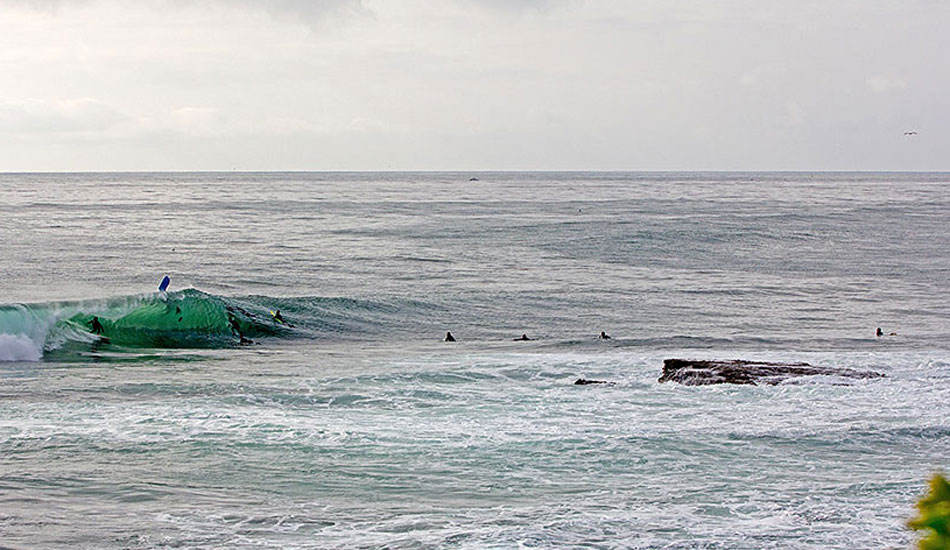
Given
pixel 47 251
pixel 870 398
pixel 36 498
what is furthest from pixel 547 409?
pixel 47 251

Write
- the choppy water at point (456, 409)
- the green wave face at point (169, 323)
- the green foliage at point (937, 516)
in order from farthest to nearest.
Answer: the green wave face at point (169, 323) < the choppy water at point (456, 409) < the green foliage at point (937, 516)

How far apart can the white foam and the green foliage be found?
21.5m

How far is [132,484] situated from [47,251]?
115 ft

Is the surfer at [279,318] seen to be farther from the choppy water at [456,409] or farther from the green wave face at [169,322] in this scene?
the choppy water at [456,409]

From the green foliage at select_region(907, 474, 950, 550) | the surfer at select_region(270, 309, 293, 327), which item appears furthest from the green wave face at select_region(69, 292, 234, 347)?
the green foliage at select_region(907, 474, 950, 550)

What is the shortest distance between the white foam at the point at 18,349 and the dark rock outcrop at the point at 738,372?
41.5 ft

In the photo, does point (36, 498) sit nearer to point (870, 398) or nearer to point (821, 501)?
point (821, 501)

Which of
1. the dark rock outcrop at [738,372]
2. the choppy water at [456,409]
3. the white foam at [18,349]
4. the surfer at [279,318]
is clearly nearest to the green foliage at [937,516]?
the choppy water at [456,409]

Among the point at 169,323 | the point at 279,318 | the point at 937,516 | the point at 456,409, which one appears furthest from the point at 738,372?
the point at 937,516

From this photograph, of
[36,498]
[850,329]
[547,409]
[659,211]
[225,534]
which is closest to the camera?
[225,534]

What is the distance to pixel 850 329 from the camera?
26.3m

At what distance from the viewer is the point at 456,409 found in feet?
50.1

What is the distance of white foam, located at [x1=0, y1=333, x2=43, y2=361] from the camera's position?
20.6 meters

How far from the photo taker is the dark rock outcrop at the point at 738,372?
17.1 meters
